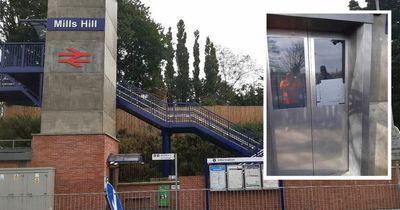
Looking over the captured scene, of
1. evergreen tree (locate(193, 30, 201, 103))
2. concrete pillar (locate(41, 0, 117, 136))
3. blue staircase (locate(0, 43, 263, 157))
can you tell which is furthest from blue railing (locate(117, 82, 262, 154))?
evergreen tree (locate(193, 30, 201, 103))

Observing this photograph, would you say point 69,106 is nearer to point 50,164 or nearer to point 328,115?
point 50,164

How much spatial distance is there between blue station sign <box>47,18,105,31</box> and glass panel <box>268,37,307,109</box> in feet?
48.5

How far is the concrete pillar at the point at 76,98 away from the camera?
16375 mm

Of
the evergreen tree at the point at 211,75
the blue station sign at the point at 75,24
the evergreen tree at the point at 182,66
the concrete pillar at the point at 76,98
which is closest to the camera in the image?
the concrete pillar at the point at 76,98

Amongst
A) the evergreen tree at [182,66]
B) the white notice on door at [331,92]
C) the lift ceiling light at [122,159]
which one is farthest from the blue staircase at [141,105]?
the evergreen tree at [182,66]

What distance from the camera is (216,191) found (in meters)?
15.7

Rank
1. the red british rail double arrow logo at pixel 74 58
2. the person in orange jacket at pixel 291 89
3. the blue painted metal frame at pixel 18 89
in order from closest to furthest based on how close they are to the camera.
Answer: the person in orange jacket at pixel 291 89, the red british rail double arrow logo at pixel 74 58, the blue painted metal frame at pixel 18 89

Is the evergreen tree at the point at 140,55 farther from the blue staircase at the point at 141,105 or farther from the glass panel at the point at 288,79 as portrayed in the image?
the glass panel at the point at 288,79

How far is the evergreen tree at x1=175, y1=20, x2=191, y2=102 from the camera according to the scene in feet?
153

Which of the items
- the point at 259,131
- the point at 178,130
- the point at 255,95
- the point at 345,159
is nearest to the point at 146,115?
the point at 178,130

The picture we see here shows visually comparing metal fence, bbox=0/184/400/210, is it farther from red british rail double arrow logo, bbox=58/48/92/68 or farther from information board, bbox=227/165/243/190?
red british rail double arrow logo, bbox=58/48/92/68

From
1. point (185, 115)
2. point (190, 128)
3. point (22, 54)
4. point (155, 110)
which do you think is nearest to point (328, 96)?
point (190, 128)

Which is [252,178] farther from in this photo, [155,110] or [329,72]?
[329,72]

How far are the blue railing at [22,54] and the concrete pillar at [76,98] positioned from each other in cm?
173
